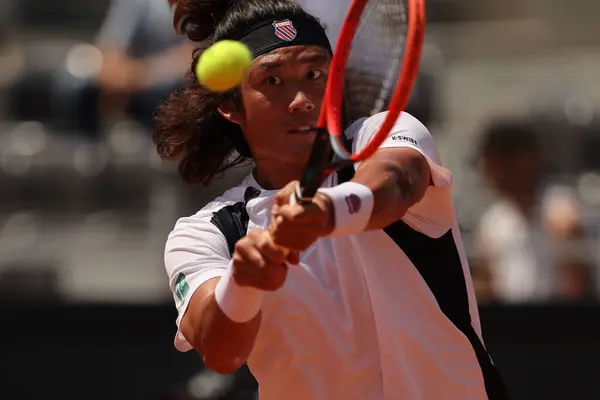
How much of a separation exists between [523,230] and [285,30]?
11.3 ft

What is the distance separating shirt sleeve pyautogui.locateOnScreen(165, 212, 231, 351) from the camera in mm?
2908

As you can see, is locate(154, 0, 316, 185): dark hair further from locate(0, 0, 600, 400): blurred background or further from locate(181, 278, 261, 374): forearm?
locate(0, 0, 600, 400): blurred background

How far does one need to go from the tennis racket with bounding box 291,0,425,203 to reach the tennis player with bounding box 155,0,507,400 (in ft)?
0.29

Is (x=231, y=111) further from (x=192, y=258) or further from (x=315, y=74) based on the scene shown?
(x=192, y=258)

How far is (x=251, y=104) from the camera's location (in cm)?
306

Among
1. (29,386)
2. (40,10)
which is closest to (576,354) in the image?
(29,386)

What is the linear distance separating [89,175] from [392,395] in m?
4.23

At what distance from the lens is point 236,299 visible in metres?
2.60

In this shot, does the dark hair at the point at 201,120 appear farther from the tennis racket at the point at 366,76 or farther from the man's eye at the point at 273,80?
the tennis racket at the point at 366,76

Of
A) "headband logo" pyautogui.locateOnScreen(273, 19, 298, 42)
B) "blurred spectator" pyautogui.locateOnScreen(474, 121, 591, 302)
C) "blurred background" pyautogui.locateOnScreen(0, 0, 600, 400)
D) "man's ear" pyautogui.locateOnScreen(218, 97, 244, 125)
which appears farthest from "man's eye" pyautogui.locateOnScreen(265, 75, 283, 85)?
"blurred spectator" pyautogui.locateOnScreen(474, 121, 591, 302)

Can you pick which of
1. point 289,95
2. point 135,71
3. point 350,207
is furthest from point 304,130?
point 135,71

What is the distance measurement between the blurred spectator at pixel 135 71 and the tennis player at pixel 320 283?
3825 millimetres

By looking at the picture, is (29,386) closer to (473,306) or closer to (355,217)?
(473,306)

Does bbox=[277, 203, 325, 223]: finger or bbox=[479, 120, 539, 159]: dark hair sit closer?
bbox=[277, 203, 325, 223]: finger
